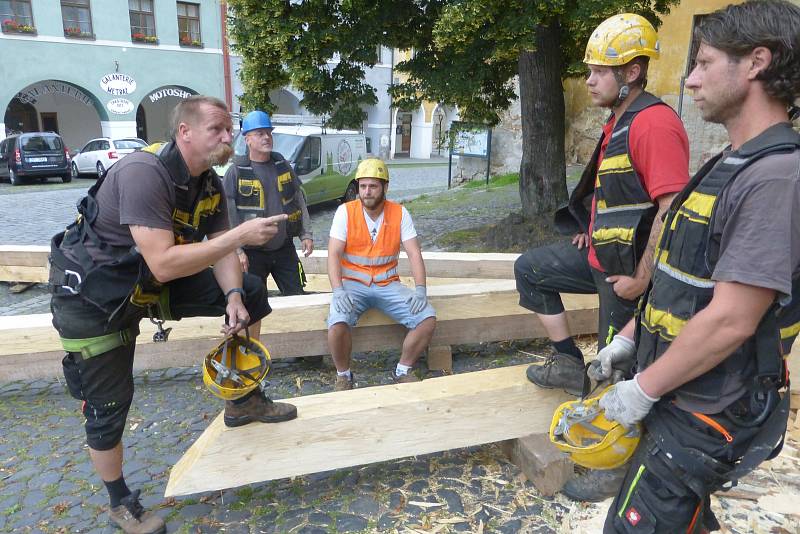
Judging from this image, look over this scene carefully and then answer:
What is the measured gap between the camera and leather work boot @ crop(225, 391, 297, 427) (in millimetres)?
2631

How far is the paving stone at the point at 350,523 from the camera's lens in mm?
2671

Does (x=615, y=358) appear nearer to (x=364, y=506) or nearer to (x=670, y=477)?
(x=670, y=477)

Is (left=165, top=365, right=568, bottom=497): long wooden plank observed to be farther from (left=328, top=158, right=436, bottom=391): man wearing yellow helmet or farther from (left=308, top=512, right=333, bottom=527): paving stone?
(left=328, top=158, right=436, bottom=391): man wearing yellow helmet

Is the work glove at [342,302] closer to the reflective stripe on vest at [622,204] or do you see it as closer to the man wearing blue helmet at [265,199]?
the man wearing blue helmet at [265,199]

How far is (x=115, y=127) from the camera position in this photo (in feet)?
81.6

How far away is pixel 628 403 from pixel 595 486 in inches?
50.4

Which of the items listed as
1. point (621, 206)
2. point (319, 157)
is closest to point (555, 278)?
point (621, 206)

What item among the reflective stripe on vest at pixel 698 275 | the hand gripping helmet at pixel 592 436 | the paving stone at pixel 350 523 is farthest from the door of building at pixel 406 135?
the reflective stripe on vest at pixel 698 275

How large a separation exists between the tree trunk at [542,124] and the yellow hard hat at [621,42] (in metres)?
4.64

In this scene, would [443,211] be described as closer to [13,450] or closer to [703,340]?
[13,450]

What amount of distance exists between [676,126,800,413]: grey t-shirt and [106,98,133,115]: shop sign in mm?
27241

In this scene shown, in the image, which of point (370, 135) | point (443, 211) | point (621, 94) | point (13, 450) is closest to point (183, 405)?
point (13, 450)

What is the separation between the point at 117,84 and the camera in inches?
964

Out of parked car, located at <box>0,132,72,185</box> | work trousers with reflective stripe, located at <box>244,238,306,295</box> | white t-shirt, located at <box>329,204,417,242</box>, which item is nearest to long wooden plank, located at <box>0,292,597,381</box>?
white t-shirt, located at <box>329,204,417,242</box>
